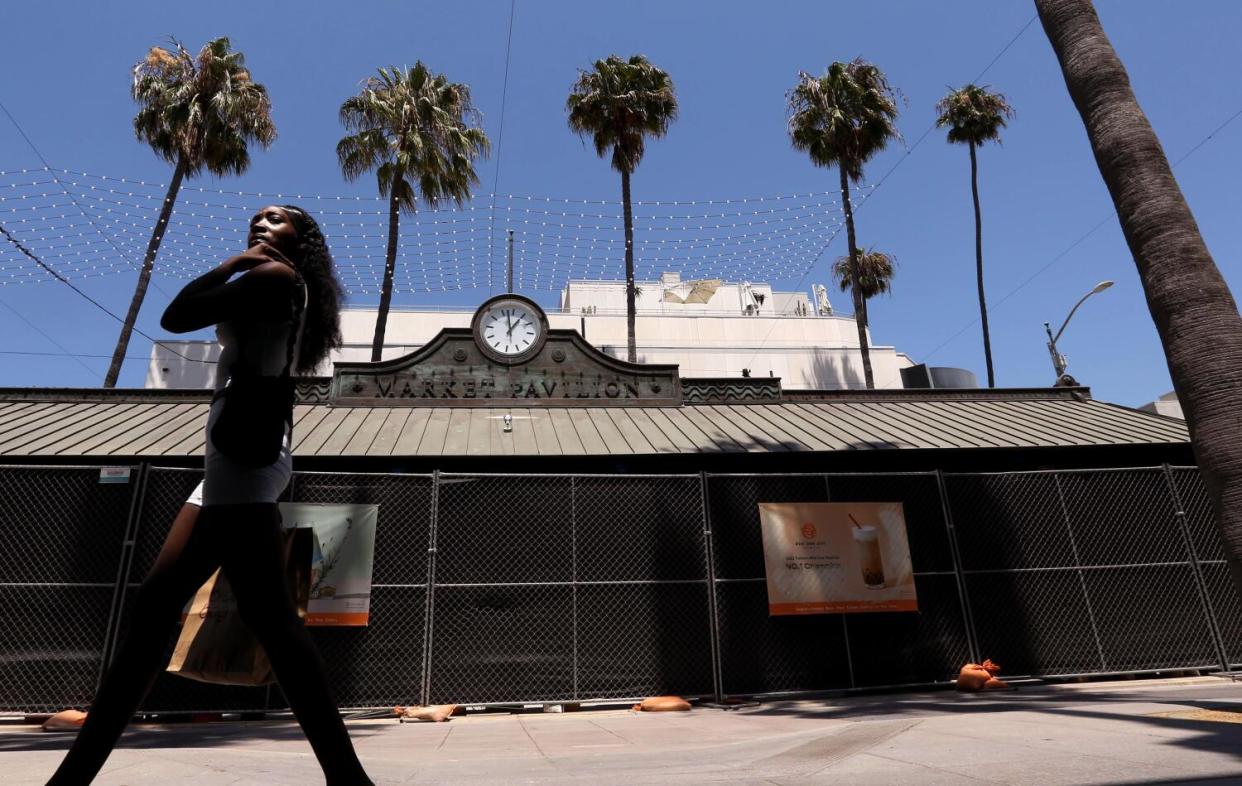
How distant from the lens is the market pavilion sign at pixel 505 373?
12961mm

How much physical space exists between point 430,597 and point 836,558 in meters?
5.22

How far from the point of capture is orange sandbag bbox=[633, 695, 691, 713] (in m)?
8.12

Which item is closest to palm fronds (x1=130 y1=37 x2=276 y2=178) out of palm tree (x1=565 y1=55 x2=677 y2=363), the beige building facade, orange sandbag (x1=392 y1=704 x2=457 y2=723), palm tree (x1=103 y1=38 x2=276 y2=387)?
palm tree (x1=103 y1=38 x2=276 y2=387)

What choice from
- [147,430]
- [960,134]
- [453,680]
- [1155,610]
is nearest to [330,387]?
[147,430]

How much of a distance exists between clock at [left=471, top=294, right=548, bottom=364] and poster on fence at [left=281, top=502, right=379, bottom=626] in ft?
17.3

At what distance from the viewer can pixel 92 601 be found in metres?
8.11

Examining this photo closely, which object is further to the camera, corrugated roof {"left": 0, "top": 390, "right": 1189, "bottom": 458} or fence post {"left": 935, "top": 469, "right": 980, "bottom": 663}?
corrugated roof {"left": 0, "top": 390, "right": 1189, "bottom": 458}

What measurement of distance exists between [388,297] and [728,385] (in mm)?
12076

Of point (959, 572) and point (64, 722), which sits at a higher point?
point (959, 572)

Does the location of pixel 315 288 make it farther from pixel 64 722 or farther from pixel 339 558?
pixel 64 722

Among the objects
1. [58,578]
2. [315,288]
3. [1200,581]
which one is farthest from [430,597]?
[1200,581]

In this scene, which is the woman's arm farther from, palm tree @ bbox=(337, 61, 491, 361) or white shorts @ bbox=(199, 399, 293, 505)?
palm tree @ bbox=(337, 61, 491, 361)

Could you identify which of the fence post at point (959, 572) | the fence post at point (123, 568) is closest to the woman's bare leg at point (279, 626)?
the fence post at point (123, 568)

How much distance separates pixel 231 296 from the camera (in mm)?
2311
